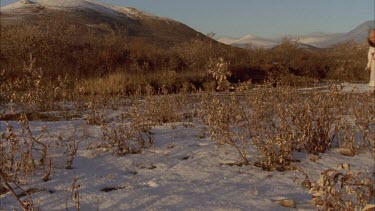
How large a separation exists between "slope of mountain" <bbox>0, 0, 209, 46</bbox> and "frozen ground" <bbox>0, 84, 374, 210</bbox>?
43.5 m

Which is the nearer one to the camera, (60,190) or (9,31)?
(60,190)

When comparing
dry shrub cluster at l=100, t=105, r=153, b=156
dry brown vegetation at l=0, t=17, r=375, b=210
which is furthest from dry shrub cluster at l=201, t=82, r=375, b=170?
dry shrub cluster at l=100, t=105, r=153, b=156

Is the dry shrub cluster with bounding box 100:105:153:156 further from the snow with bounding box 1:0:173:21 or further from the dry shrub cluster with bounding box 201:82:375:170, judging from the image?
the snow with bounding box 1:0:173:21

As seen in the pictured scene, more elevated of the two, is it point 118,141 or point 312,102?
point 312,102

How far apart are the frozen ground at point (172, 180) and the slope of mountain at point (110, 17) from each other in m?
43.5

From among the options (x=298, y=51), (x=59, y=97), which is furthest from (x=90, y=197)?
(x=298, y=51)

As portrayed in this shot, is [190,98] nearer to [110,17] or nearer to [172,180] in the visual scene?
[172,180]

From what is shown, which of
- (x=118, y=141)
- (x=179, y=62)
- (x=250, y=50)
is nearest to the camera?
(x=118, y=141)

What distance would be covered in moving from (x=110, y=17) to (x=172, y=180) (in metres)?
58.4

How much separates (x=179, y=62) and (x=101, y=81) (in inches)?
252

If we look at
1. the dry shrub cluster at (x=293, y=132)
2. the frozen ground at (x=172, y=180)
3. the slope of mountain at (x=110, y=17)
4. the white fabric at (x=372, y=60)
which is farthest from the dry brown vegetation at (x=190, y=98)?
the slope of mountain at (x=110, y=17)

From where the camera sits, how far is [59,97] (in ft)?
35.2

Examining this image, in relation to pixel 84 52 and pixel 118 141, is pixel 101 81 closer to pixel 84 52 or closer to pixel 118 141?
pixel 84 52

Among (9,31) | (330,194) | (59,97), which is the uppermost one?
(9,31)
